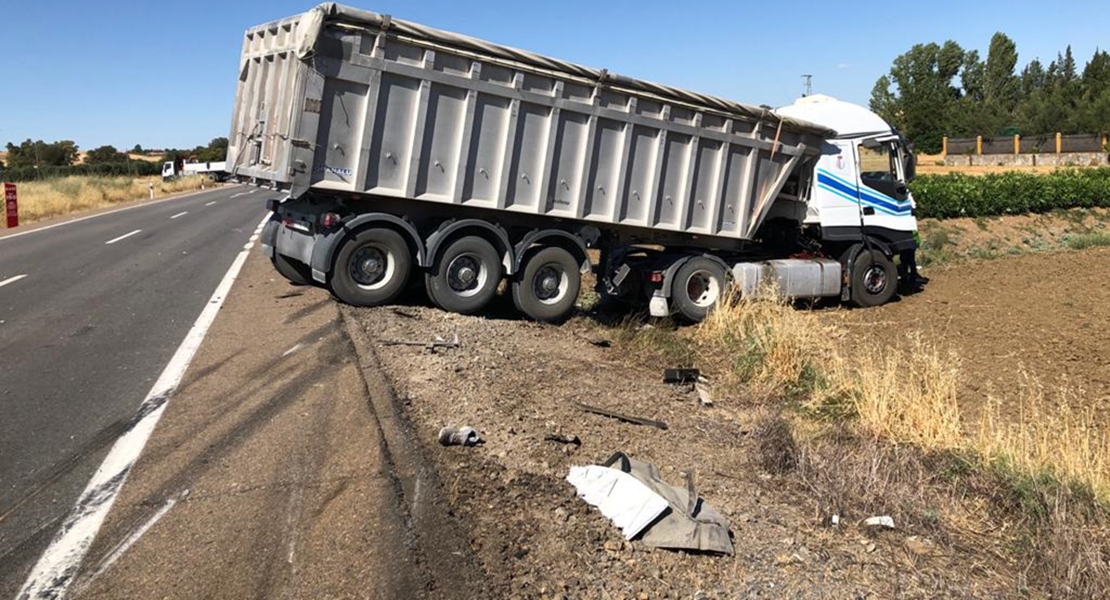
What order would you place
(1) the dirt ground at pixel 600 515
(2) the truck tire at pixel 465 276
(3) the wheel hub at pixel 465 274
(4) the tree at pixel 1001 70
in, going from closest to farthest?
(1) the dirt ground at pixel 600 515, (2) the truck tire at pixel 465 276, (3) the wheel hub at pixel 465 274, (4) the tree at pixel 1001 70

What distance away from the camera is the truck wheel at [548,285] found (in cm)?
1061

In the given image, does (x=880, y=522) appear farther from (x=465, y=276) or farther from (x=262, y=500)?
(x=465, y=276)

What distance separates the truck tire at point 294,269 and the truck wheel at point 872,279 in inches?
316

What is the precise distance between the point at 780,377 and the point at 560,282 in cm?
333

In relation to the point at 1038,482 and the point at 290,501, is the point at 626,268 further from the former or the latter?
the point at 290,501

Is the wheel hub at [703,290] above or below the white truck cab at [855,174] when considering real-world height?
below

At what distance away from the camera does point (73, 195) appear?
34.8 metres

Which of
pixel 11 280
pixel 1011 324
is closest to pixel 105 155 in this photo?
pixel 11 280

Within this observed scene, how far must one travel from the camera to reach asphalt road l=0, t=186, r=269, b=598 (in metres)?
4.81

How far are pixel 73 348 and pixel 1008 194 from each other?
96.3 feet

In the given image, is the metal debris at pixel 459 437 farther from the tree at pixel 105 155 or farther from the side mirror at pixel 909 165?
the tree at pixel 105 155

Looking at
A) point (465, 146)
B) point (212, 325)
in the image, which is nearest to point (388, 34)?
point (465, 146)

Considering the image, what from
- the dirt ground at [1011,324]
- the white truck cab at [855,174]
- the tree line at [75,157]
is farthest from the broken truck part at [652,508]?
the tree line at [75,157]

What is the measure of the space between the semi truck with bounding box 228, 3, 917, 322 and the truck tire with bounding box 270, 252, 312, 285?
0.03 m
